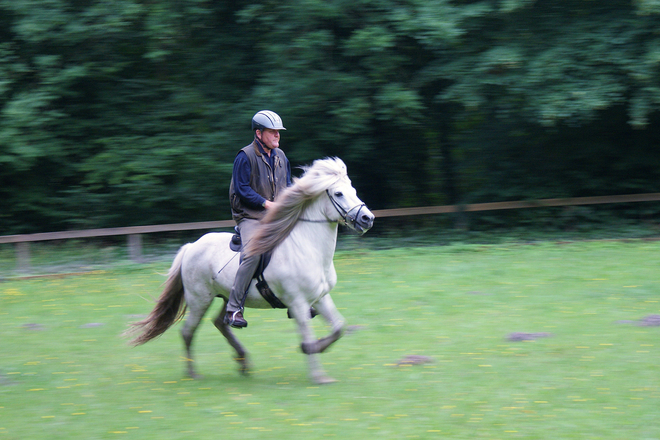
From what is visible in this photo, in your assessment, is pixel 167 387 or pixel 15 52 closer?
pixel 167 387

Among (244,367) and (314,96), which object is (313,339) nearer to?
(244,367)

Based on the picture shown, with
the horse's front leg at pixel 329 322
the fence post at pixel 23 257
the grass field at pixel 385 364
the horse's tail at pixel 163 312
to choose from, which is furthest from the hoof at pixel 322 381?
the fence post at pixel 23 257

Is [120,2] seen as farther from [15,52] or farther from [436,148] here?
[436,148]

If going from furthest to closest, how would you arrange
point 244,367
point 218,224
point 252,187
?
point 218,224, point 244,367, point 252,187

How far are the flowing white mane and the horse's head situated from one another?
0.07 meters

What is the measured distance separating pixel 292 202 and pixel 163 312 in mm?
1921

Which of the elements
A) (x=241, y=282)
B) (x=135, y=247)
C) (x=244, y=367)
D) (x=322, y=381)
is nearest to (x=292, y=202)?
(x=241, y=282)

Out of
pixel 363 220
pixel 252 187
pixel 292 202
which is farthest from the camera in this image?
pixel 252 187

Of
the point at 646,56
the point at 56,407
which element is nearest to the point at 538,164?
the point at 646,56

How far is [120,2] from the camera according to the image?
1353 centimetres

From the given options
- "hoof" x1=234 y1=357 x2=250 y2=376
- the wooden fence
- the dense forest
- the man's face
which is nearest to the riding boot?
"hoof" x1=234 y1=357 x2=250 y2=376

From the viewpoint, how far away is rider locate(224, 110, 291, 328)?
621 cm

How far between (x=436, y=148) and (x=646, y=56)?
17.3ft

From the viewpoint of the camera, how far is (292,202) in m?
6.24
